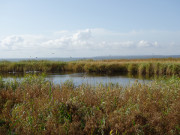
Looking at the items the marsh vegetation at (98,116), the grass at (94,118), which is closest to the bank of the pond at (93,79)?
the marsh vegetation at (98,116)

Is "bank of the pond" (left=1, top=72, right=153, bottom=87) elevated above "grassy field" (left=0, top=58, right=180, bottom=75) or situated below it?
below

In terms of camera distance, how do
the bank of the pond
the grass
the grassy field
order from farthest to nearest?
the grassy field < the bank of the pond < the grass

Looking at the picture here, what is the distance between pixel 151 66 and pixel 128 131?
785 inches

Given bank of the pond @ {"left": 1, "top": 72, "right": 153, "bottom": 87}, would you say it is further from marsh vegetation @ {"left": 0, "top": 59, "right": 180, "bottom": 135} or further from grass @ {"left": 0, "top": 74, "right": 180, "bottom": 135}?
grass @ {"left": 0, "top": 74, "right": 180, "bottom": 135}

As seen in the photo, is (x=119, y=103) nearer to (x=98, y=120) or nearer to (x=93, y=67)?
(x=98, y=120)

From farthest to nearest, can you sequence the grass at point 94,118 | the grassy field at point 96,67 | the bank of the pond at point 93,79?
the grassy field at point 96,67 → the bank of the pond at point 93,79 → the grass at point 94,118

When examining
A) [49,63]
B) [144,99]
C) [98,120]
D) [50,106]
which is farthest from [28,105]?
[49,63]

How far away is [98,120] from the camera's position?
14.3 ft

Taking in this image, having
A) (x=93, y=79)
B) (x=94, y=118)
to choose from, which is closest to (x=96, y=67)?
(x=93, y=79)

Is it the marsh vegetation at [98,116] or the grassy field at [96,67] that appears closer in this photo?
the marsh vegetation at [98,116]

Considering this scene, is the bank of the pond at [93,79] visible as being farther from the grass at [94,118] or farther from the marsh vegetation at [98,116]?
the grass at [94,118]

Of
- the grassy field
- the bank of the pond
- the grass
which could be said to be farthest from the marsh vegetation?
the grassy field

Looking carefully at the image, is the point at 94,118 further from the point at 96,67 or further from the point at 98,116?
the point at 96,67

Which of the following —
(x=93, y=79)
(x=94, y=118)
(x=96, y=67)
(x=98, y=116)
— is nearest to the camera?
(x=94, y=118)
